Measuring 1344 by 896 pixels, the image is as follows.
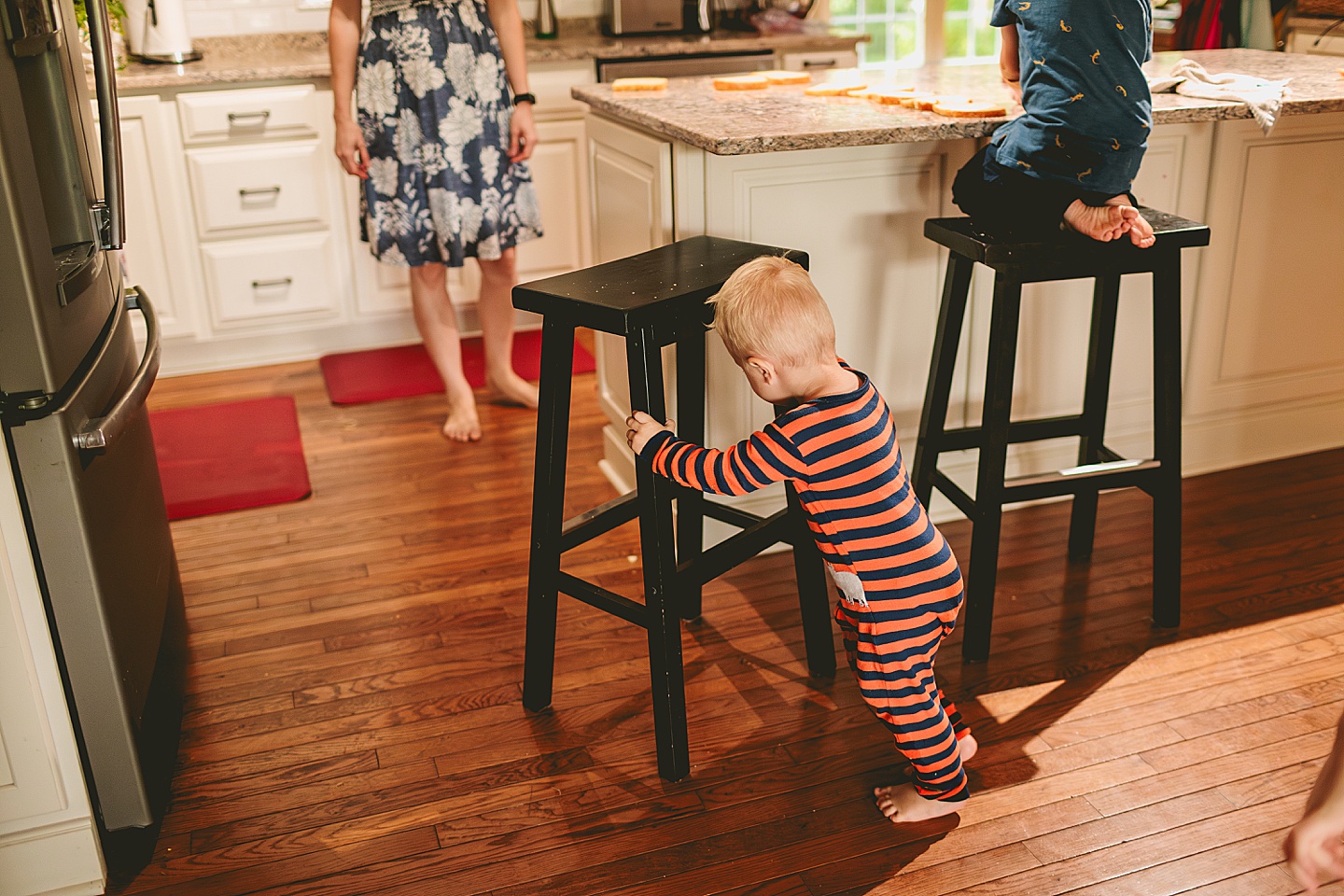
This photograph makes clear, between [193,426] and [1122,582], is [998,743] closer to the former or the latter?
[1122,582]

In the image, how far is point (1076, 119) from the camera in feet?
5.75

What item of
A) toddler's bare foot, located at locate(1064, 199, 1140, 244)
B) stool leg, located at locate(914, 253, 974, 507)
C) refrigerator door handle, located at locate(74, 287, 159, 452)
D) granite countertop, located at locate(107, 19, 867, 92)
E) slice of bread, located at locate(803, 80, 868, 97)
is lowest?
stool leg, located at locate(914, 253, 974, 507)

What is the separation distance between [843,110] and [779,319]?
0.95 m

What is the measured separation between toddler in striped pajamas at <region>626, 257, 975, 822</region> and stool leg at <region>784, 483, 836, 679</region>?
0.21 meters

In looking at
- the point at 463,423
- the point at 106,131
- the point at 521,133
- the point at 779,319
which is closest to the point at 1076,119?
the point at 779,319

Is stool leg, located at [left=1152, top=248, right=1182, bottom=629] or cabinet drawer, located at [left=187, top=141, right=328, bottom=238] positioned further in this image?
cabinet drawer, located at [left=187, top=141, right=328, bottom=238]

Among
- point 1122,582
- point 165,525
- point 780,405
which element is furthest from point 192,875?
point 1122,582

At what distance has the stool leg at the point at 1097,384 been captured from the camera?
2156mm

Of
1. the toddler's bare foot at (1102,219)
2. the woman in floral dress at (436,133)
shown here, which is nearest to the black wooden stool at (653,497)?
the toddler's bare foot at (1102,219)

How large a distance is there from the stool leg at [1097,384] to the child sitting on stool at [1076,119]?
10.0 inches

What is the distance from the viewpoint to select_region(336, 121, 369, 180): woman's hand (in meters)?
2.83

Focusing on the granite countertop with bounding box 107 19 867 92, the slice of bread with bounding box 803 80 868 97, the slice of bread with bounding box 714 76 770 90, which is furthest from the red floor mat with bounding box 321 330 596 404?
the slice of bread with bounding box 803 80 868 97

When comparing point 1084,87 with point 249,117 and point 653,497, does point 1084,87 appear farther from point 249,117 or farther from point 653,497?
point 249,117

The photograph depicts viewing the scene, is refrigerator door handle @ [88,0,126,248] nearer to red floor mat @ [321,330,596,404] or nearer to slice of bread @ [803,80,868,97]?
slice of bread @ [803,80,868,97]
